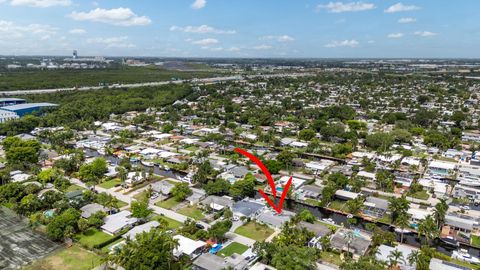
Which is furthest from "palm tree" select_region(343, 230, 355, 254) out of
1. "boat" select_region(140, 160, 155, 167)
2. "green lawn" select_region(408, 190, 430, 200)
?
"boat" select_region(140, 160, 155, 167)

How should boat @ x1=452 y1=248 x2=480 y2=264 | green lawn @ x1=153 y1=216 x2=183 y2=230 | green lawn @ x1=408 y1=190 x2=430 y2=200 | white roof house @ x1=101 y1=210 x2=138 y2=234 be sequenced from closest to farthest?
Answer: boat @ x1=452 y1=248 x2=480 y2=264, white roof house @ x1=101 y1=210 x2=138 y2=234, green lawn @ x1=153 y1=216 x2=183 y2=230, green lawn @ x1=408 y1=190 x2=430 y2=200

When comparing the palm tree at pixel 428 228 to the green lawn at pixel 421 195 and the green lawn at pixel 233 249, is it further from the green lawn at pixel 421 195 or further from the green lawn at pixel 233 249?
the green lawn at pixel 233 249

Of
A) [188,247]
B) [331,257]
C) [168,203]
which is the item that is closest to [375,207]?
[331,257]

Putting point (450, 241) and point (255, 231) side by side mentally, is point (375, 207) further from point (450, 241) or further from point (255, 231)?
point (255, 231)

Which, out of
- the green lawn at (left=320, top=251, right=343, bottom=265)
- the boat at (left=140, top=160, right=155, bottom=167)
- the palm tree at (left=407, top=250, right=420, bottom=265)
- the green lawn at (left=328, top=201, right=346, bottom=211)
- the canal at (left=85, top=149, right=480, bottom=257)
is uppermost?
the palm tree at (left=407, top=250, right=420, bottom=265)

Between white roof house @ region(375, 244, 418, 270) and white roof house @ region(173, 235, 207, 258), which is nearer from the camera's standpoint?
white roof house @ region(375, 244, 418, 270)

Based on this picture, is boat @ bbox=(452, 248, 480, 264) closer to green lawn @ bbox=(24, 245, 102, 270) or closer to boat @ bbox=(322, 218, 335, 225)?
boat @ bbox=(322, 218, 335, 225)

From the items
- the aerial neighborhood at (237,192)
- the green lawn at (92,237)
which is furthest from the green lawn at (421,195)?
the green lawn at (92,237)
